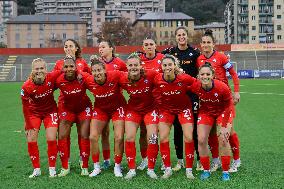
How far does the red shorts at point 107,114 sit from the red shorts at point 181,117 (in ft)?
2.11

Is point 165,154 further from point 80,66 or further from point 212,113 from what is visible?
point 80,66

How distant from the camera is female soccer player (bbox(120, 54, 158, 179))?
24.8 feet

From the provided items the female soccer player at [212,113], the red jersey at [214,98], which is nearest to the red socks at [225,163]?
the female soccer player at [212,113]

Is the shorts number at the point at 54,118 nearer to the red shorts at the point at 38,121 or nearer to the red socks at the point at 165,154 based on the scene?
the red shorts at the point at 38,121

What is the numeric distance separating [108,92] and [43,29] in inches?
4506

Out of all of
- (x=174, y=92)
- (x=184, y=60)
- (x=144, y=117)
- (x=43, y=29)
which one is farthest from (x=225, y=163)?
(x=43, y=29)

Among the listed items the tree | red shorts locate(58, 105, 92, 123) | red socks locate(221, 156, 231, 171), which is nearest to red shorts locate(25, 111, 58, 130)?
red shorts locate(58, 105, 92, 123)

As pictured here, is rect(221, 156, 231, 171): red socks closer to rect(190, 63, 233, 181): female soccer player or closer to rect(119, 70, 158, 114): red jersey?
rect(190, 63, 233, 181): female soccer player

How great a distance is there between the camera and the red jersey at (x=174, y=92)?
750cm

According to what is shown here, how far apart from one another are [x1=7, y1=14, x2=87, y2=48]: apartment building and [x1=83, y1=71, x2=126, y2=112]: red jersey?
110 metres

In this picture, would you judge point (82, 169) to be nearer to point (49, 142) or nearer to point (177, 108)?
point (49, 142)

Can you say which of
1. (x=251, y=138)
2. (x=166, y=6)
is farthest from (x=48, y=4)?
(x=251, y=138)

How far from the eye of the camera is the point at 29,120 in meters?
7.88

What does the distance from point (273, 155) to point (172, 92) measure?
2.78m
